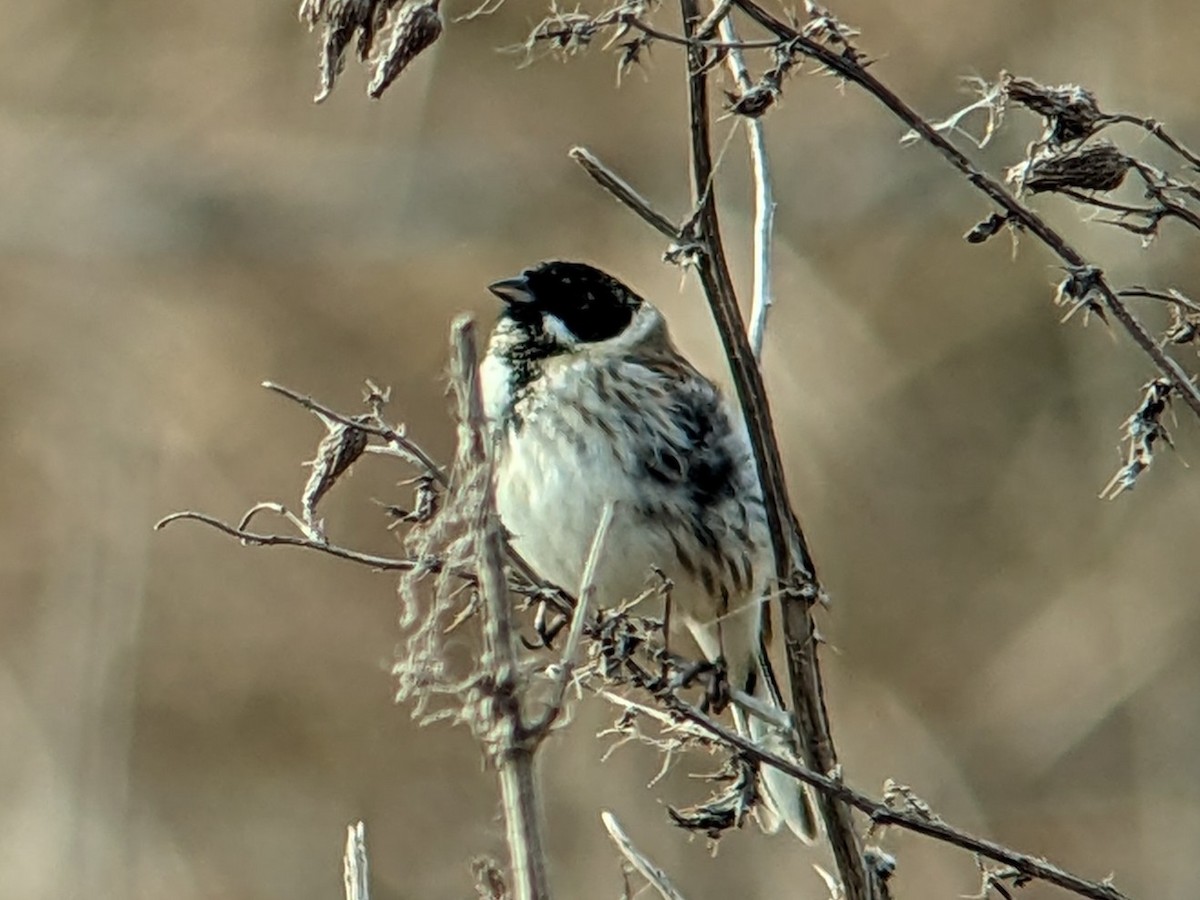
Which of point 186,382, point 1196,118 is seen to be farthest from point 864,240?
point 186,382

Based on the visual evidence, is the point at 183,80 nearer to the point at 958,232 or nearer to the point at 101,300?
the point at 101,300

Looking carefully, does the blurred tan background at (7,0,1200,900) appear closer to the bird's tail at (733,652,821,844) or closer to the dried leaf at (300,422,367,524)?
the bird's tail at (733,652,821,844)

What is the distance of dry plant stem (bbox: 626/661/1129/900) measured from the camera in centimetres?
152

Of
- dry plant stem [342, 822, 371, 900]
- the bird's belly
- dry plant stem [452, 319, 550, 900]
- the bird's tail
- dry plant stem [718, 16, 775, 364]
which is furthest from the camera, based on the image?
the bird's belly

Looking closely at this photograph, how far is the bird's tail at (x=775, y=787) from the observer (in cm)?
226

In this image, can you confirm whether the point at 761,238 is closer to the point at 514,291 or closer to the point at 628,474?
the point at 628,474

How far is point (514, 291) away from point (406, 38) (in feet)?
4.31

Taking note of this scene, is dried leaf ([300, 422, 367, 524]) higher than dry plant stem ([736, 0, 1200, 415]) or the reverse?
higher

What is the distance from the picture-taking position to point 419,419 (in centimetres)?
634

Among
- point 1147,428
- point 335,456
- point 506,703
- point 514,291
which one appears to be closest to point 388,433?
point 335,456

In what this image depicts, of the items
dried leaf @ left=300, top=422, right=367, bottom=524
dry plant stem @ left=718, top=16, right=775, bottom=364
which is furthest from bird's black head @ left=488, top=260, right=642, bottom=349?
dried leaf @ left=300, top=422, right=367, bottom=524

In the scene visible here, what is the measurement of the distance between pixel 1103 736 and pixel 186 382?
2.90 m

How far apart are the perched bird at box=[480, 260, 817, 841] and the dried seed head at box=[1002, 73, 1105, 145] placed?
3.70ft

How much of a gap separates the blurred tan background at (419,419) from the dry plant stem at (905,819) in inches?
173
